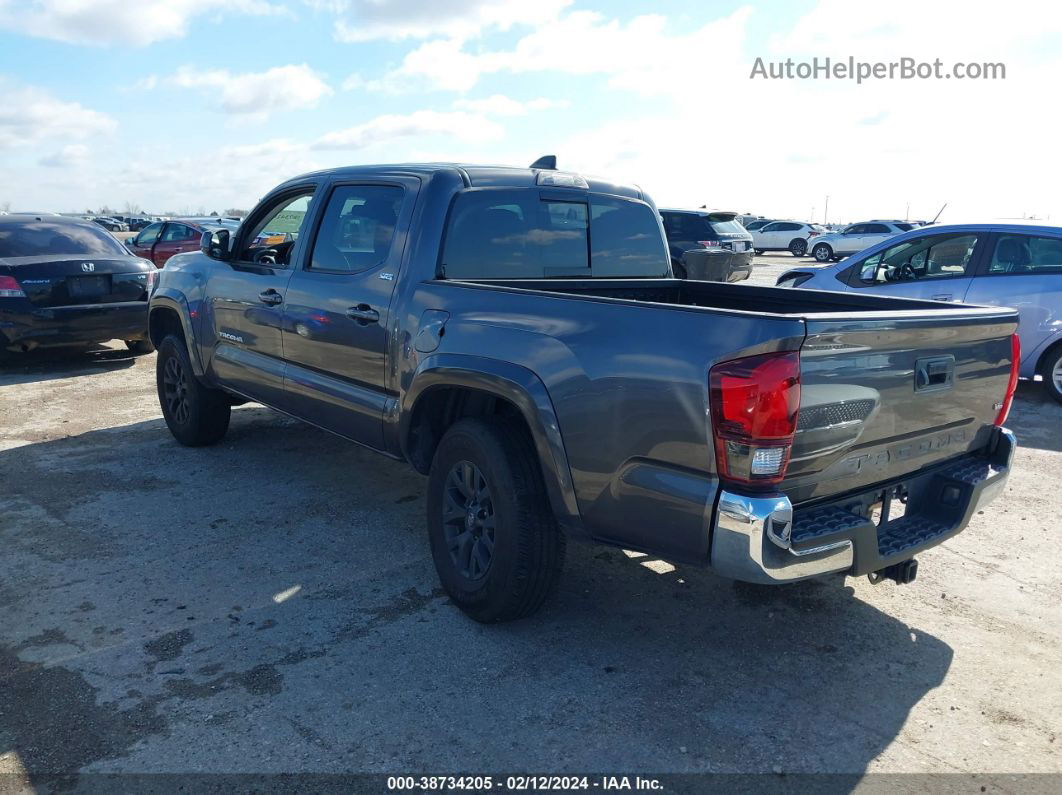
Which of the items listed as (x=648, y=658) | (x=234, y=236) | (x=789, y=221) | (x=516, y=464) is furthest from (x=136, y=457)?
(x=789, y=221)

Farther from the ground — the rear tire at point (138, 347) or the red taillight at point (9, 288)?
the red taillight at point (9, 288)

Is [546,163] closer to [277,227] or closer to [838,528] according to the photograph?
[277,227]

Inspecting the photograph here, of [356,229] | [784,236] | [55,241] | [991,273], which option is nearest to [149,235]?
[55,241]

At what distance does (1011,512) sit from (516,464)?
3.56m

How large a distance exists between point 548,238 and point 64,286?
6726 millimetres

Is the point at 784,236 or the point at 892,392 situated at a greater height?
the point at 892,392

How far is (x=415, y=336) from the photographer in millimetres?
3984

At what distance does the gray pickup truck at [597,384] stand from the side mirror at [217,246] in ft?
1.05

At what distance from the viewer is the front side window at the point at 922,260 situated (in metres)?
8.49

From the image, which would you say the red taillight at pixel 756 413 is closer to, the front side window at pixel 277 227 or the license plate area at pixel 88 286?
the front side window at pixel 277 227

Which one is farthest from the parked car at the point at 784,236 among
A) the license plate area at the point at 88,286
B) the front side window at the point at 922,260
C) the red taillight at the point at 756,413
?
the red taillight at the point at 756,413

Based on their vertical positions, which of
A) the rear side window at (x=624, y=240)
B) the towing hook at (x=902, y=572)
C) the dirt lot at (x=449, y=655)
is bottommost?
the dirt lot at (x=449, y=655)

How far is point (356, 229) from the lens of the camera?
4.59 meters

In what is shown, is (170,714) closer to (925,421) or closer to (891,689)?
(891,689)
